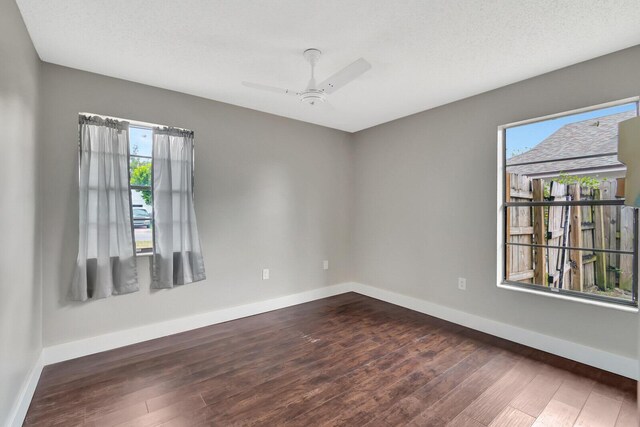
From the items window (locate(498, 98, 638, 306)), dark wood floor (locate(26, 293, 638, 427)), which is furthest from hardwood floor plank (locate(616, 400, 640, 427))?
window (locate(498, 98, 638, 306))

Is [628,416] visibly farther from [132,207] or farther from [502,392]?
[132,207]

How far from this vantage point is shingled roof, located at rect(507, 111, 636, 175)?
2.43 meters

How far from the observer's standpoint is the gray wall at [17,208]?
1.54 m

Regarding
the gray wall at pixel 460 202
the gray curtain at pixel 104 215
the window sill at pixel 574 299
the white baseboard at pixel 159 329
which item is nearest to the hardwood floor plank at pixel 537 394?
the gray wall at pixel 460 202

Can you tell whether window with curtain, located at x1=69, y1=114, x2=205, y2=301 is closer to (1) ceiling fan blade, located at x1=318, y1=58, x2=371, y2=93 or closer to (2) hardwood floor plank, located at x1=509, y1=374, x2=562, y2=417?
(1) ceiling fan blade, located at x1=318, y1=58, x2=371, y2=93

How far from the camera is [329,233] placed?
14.4 feet

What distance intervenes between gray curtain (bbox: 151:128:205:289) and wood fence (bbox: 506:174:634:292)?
3.18 metres

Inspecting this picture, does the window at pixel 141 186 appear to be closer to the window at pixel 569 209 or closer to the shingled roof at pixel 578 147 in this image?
the window at pixel 569 209

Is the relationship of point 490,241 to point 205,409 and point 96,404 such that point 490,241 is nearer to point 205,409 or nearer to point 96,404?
point 205,409

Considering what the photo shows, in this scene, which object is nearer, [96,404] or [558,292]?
[96,404]

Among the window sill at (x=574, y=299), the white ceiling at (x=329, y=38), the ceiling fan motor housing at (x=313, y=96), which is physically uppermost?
the white ceiling at (x=329, y=38)

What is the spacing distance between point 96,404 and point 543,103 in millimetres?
4139

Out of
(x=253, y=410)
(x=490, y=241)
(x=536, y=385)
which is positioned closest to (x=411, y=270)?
(x=490, y=241)

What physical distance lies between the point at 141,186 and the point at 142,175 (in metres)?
0.11
